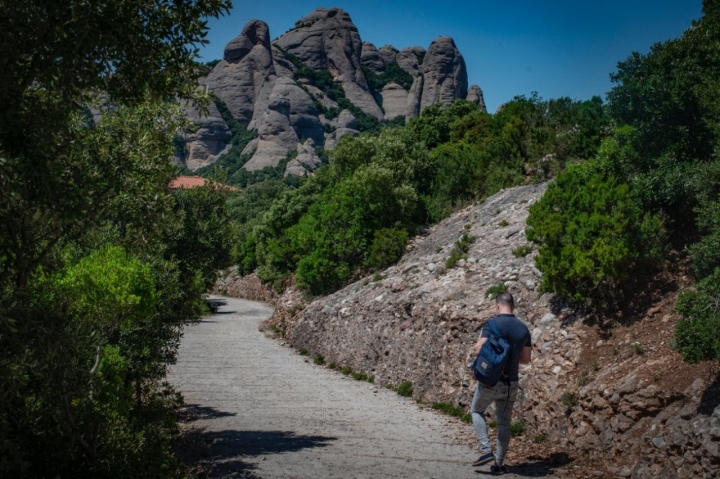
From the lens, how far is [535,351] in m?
11.0

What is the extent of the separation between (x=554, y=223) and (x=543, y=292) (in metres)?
1.38

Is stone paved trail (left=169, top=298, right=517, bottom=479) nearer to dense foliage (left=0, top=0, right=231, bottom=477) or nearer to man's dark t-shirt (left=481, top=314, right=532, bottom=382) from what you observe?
man's dark t-shirt (left=481, top=314, right=532, bottom=382)

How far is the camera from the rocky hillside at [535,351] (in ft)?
24.2

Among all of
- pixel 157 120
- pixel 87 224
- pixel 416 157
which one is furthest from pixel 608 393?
pixel 416 157

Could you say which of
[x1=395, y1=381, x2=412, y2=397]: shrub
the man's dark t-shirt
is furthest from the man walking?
[x1=395, y1=381, x2=412, y2=397]: shrub

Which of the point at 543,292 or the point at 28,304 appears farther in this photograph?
the point at 543,292

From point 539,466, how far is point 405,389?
6548mm

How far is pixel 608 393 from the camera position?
27.8 ft

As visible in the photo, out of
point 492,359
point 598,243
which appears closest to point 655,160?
point 598,243

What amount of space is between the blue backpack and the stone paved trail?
1256mm

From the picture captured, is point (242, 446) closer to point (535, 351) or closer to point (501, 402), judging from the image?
point (501, 402)

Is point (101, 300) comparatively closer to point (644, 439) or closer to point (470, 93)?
point (644, 439)

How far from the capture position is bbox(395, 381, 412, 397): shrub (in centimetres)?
1412

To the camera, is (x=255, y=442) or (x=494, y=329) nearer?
(x=494, y=329)
